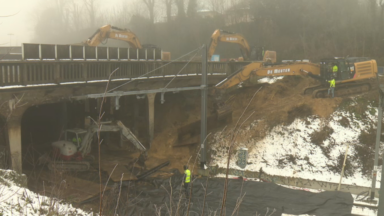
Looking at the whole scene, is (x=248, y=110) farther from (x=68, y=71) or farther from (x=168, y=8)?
(x=168, y=8)

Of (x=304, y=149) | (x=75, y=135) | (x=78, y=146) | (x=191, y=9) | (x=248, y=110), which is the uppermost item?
(x=191, y=9)

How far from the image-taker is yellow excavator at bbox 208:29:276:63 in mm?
26984

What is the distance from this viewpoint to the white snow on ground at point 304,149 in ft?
55.7

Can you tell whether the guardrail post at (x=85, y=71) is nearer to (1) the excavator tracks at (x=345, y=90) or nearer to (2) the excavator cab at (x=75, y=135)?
(2) the excavator cab at (x=75, y=135)

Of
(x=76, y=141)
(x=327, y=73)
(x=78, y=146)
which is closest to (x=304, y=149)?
(x=327, y=73)

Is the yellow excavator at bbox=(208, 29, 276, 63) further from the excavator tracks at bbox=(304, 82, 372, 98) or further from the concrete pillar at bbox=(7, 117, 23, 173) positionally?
the concrete pillar at bbox=(7, 117, 23, 173)

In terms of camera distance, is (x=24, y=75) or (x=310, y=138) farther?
(x=310, y=138)

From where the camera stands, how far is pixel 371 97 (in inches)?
866

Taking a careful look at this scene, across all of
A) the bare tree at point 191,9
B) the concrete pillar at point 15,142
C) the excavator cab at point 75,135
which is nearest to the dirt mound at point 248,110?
the excavator cab at point 75,135

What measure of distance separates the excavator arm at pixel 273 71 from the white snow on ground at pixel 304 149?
3.43 meters

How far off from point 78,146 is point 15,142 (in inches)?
148

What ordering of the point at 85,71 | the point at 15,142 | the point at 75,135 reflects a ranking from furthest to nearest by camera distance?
the point at 75,135
the point at 85,71
the point at 15,142

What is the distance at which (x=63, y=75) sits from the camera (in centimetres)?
1631

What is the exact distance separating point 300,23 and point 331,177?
3040 cm
